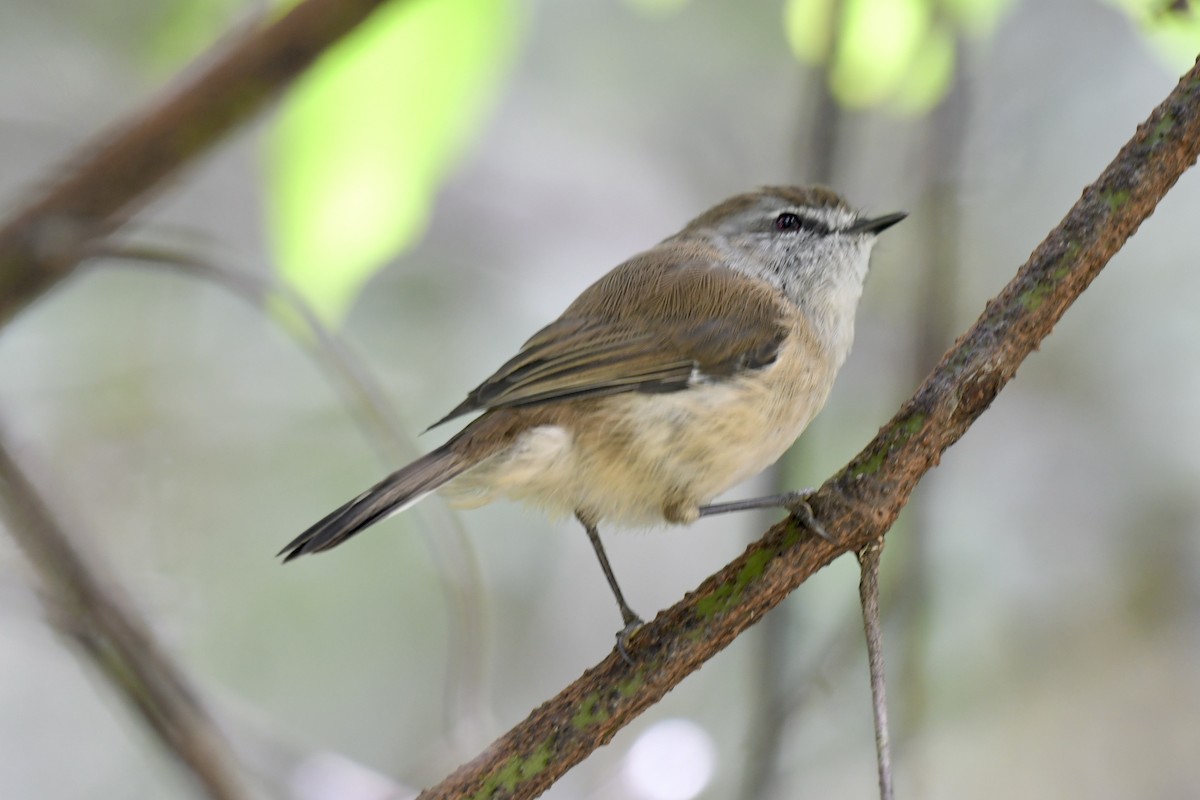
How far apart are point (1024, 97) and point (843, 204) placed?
1465 millimetres

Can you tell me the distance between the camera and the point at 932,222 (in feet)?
8.89

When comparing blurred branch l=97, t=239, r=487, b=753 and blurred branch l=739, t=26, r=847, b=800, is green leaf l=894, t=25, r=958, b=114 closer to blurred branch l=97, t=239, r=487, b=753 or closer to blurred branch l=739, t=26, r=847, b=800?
blurred branch l=739, t=26, r=847, b=800

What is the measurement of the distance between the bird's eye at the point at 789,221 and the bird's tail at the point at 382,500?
3.69ft

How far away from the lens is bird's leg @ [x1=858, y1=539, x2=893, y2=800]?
Answer: 1.35 metres

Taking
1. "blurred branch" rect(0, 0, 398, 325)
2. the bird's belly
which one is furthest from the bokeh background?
"blurred branch" rect(0, 0, 398, 325)

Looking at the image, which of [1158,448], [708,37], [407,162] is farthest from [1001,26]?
[407,162]

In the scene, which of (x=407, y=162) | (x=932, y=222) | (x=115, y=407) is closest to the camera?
(x=407, y=162)

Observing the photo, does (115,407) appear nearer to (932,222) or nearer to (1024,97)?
(932,222)

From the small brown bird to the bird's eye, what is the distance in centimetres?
30

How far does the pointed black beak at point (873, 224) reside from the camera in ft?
8.61

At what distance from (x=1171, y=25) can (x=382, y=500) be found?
145cm

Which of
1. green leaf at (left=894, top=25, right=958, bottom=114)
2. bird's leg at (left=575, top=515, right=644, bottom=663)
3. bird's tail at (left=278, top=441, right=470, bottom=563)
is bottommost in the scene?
bird's leg at (left=575, top=515, right=644, bottom=663)

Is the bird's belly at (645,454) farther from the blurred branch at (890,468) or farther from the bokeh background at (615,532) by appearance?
the blurred branch at (890,468)

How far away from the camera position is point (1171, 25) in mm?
1842
